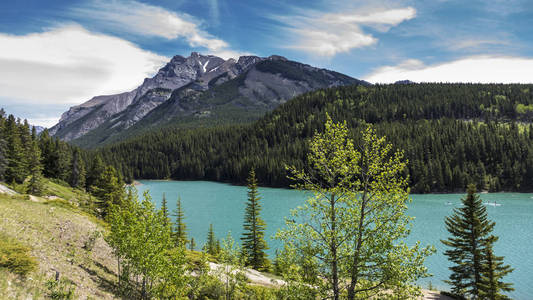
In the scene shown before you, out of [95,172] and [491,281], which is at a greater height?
[95,172]

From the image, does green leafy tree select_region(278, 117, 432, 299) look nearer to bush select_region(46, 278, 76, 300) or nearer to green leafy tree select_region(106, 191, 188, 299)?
green leafy tree select_region(106, 191, 188, 299)

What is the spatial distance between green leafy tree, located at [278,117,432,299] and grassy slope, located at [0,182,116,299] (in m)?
12.9

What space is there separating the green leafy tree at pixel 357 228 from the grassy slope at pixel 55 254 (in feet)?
42.5

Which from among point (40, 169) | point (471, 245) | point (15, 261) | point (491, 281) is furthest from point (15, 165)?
point (491, 281)

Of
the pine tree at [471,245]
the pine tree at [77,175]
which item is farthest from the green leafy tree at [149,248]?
the pine tree at [77,175]

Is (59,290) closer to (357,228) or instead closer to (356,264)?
(356,264)

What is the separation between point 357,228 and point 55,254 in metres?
20.5

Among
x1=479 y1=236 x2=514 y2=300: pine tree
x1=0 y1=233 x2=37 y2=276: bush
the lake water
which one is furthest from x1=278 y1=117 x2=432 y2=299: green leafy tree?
the lake water

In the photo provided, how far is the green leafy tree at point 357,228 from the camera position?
13828mm

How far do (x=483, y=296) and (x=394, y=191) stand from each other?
2133cm

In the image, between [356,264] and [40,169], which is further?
[40,169]

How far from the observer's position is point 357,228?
1482cm

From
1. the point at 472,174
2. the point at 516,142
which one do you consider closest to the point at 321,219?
the point at 472,174

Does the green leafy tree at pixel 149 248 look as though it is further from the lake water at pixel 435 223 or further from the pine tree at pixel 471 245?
the pine tree at pixel 471 245
